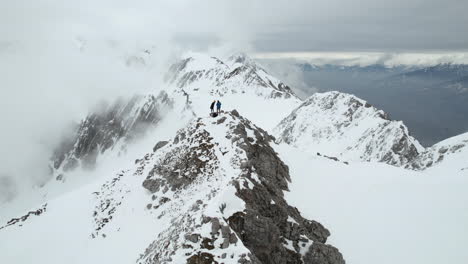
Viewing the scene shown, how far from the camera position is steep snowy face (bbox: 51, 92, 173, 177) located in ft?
457

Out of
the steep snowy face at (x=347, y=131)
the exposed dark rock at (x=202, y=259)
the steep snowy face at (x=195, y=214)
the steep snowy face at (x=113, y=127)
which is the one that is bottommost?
the exposed dark rock at (x=202, y=259)

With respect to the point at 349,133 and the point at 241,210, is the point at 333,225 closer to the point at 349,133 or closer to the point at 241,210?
the point at 241,210

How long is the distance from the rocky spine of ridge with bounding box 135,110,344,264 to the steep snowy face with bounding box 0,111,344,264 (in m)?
0.07

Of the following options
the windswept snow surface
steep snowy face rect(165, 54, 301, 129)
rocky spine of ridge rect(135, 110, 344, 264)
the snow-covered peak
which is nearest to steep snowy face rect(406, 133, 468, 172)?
the snow-covered peak

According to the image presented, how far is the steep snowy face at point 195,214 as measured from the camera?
58.2ft

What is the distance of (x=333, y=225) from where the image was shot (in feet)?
98.1

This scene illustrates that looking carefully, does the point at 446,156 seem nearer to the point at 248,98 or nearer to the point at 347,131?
the point at 347,131

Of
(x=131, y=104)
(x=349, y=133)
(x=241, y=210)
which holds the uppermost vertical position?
(x=131, y=104)

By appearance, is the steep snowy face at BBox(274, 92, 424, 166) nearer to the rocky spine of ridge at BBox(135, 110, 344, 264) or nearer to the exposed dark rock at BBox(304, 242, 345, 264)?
the rocky spine of ridge at BBox(135, 110, 344, 264)

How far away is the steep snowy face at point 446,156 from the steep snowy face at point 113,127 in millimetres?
97875

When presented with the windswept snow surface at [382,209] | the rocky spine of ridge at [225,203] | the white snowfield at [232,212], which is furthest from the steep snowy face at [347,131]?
the rocky spine of ridge at [225,203]

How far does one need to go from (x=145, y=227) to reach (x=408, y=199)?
32.4 metres

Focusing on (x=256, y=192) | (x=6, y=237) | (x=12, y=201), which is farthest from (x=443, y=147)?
(x=12, y=201)

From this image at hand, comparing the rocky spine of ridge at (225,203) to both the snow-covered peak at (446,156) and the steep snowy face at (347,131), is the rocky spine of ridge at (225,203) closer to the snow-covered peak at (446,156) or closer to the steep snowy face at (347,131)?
the snow-covered peak at (446,156)
